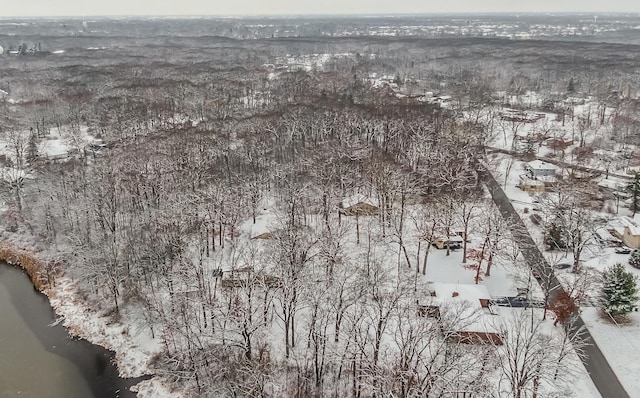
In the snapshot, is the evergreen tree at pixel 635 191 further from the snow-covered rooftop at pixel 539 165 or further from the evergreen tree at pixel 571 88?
the evergreen tree at pixel 571 88

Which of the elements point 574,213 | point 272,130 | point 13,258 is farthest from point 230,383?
point 272,130

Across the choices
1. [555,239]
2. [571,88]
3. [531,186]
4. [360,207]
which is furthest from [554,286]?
[571,88]

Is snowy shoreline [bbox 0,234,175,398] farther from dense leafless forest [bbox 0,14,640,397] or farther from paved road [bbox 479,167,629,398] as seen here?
paved road [bbox 479,167,629,398]

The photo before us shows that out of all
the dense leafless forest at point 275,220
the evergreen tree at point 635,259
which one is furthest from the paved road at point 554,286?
the evergreen tree at point 635,259

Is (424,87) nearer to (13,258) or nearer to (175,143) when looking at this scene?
(175,143)

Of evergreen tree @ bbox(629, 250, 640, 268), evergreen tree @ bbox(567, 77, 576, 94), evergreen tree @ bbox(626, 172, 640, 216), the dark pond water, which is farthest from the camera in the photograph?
evergreen tree @ bbox(567, 77, 576, 94)

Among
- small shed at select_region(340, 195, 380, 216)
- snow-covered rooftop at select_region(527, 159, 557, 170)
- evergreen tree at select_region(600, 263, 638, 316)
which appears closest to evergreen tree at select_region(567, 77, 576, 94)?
snow-covered rooftop at select_region(527, 159, 557, 170)
